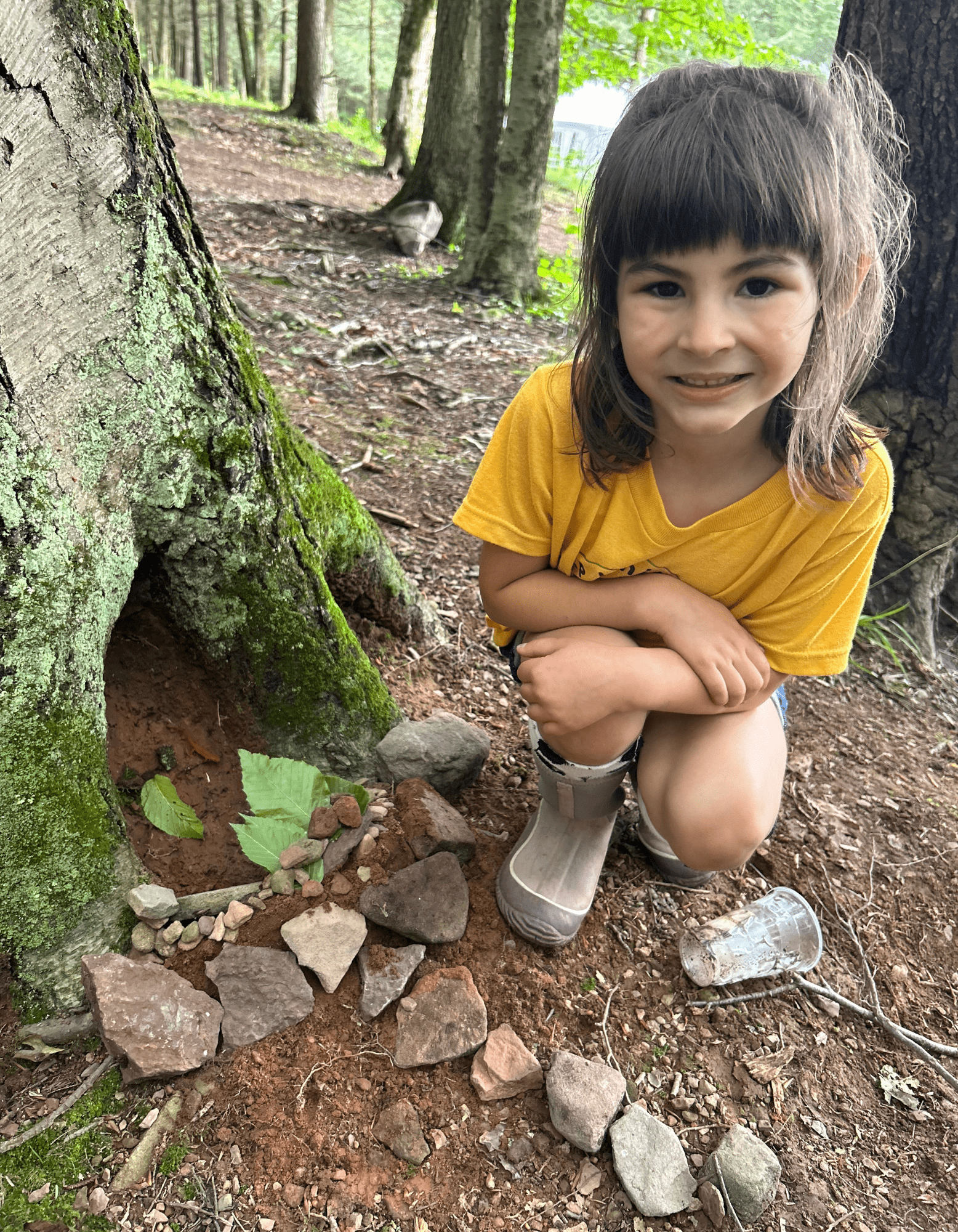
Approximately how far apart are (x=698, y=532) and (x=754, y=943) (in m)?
1.02

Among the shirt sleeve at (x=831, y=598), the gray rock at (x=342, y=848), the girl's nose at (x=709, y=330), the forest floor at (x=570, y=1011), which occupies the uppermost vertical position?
the girl's nose at (x=709, y=330)

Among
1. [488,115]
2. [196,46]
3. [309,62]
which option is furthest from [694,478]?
[196,46]

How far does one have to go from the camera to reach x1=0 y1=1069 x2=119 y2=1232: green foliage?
55.4 inches

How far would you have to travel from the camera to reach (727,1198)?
1.52 metres

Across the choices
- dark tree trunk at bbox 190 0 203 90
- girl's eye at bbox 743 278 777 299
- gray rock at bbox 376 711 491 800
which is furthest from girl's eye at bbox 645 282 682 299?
dark tree trunk at bbox 190 0 203 90

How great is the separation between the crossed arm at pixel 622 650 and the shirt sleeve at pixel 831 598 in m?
0.06

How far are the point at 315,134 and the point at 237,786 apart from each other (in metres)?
17.3

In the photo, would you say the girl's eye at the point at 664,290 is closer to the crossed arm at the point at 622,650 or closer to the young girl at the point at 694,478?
the young girl at the point at 694,478

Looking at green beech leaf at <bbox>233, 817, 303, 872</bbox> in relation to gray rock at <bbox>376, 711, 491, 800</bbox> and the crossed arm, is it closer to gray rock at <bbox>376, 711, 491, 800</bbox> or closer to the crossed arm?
gray rock at <bbox>376, 711, 491, 800</bbox>

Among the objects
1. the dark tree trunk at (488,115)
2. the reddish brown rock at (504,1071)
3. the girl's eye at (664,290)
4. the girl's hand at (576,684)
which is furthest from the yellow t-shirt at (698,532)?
the dark tree trunk at (488,115)

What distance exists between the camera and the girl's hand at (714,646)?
5.97ft

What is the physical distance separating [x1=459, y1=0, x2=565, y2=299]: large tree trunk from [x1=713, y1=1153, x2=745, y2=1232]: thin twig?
21.8 ft

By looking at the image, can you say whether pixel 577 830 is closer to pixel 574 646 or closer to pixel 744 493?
pixel 574 646

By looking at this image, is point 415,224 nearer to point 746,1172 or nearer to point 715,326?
point 715,326
